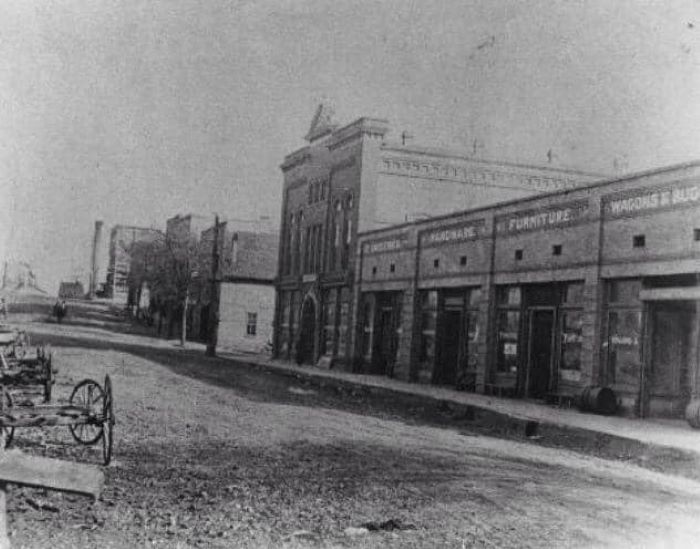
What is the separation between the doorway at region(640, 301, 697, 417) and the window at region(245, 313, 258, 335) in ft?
116

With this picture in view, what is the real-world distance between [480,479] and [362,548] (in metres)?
3.20

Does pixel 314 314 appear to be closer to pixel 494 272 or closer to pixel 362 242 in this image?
pixel 362 242

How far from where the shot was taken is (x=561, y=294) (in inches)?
773

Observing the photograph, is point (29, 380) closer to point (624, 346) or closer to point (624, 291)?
point (624, 346)

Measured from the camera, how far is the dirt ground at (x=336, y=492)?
6789mm

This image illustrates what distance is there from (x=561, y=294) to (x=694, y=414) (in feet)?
18.1

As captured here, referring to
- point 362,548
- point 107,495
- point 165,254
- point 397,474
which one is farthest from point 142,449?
point 165,254

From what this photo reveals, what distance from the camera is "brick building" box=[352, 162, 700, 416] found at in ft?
53.9

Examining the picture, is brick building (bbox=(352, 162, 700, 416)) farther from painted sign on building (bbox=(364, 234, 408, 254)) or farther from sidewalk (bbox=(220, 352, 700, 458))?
sidewalk (bbox=(220, 352, 700, 458))

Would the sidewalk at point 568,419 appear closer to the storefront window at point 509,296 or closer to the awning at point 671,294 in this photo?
the awning at point 671,294

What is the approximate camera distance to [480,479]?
367 inches

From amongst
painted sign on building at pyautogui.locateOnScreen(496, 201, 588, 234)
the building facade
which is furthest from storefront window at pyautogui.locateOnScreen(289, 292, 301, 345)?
the building facade

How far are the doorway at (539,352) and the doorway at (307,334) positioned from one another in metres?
16.1

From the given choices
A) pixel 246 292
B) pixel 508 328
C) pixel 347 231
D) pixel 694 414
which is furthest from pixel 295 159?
pixel 694 414
